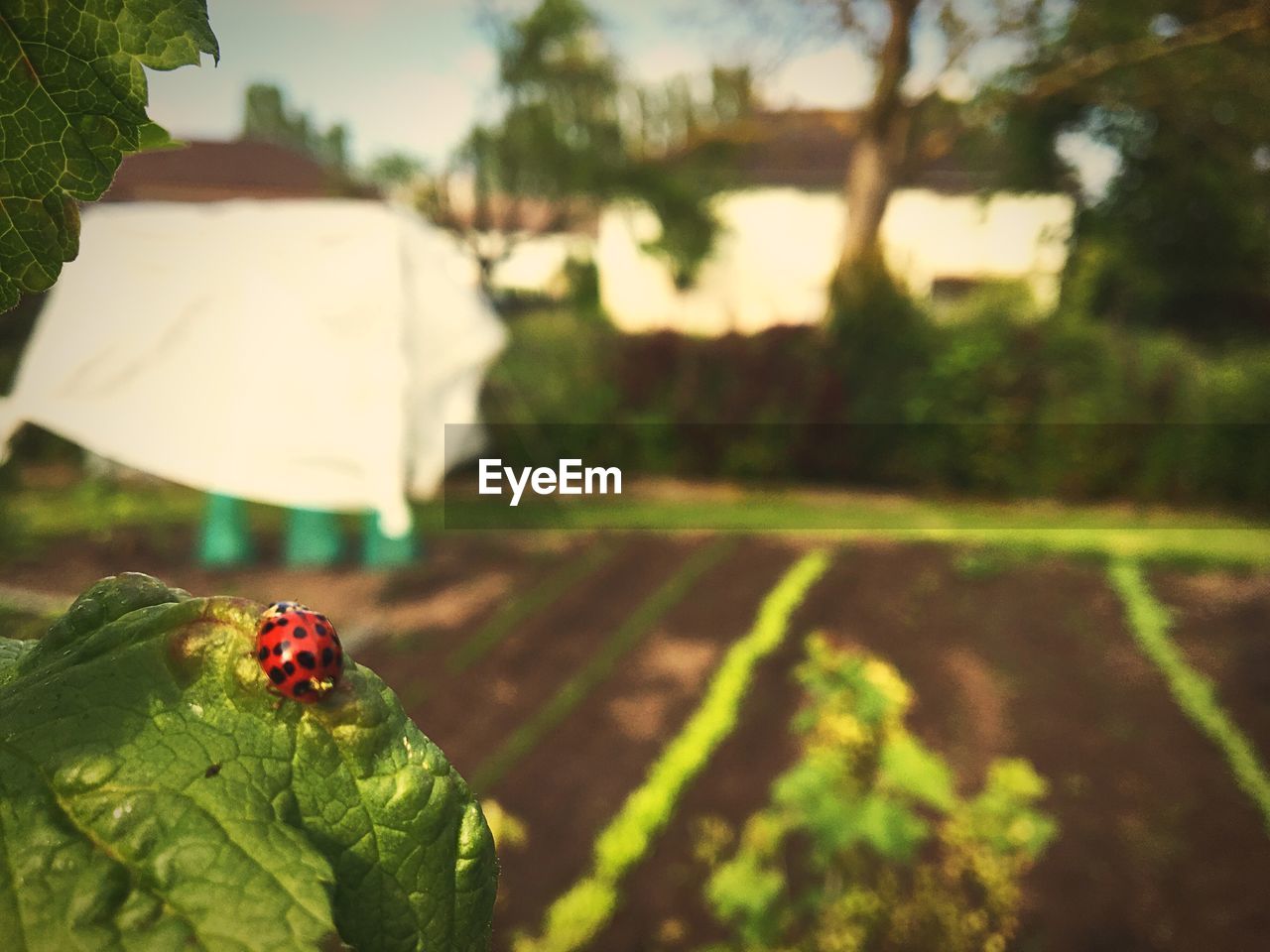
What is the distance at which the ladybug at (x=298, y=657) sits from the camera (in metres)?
0.45

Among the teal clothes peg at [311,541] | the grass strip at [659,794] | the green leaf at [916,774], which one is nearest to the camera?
the green leaf at [916,774]

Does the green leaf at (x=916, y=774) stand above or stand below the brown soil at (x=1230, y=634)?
above

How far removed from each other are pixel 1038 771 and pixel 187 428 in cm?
421

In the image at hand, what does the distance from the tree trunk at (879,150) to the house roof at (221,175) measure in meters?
6.63

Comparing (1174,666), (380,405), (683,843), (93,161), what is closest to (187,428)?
(380,405)

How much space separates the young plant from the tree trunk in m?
9.04

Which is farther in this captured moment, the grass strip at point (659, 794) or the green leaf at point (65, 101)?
the grass strip at point (659, 794)

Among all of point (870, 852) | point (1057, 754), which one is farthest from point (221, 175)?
point (1057, 754)

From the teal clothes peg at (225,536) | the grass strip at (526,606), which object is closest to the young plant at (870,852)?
the grass strip at (526,606)

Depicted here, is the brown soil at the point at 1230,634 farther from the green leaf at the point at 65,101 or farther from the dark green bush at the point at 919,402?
the green leaf at the point at 65,101

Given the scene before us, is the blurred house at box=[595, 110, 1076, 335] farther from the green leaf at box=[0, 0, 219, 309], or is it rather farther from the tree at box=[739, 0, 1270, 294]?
the green leaf at box=[0, 0, 219, 309]

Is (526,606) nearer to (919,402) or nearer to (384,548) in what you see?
(384,548)

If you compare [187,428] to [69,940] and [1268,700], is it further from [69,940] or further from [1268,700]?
[1268,700]

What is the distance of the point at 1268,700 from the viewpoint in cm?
509
